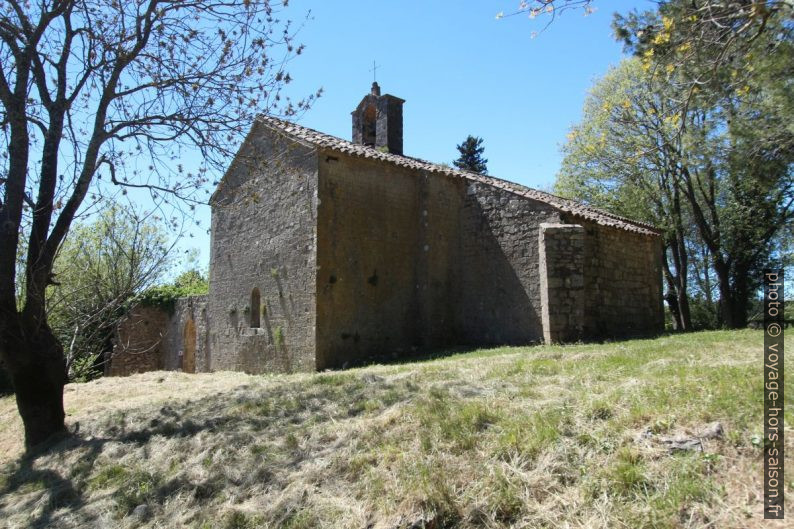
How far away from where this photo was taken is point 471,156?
3547 cm

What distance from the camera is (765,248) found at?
65.4 ft

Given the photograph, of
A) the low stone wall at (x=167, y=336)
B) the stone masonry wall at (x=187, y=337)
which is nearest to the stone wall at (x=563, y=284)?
the stone masonry wall at (x=187, y=337)

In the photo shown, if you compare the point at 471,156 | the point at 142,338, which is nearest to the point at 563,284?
the point at 142,338

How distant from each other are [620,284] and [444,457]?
400 inches

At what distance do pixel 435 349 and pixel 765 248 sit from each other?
14496 mm

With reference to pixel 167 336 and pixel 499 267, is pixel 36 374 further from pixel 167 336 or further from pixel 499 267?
pixel 167 336

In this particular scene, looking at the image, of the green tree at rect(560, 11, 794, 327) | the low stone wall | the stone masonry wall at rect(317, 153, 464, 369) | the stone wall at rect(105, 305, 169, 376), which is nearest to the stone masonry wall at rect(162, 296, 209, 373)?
the low stone wall

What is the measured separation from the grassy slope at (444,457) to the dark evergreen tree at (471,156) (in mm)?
28169

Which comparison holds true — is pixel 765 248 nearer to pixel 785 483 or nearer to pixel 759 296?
pixel 759 296

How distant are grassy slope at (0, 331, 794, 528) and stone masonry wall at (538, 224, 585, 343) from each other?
349 cm

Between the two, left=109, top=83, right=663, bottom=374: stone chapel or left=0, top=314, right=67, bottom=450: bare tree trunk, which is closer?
left=0, top=314, right=67, bottom=450: bare tree trunk

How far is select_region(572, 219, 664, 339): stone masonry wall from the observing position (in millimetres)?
12438

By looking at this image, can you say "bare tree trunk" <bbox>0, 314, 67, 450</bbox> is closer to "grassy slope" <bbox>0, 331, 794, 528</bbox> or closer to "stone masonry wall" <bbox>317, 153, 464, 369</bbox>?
"grassy slope" <bbox>0, 331, 794, 528</bbox>

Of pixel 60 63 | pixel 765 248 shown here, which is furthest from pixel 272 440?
pixel 765 248
